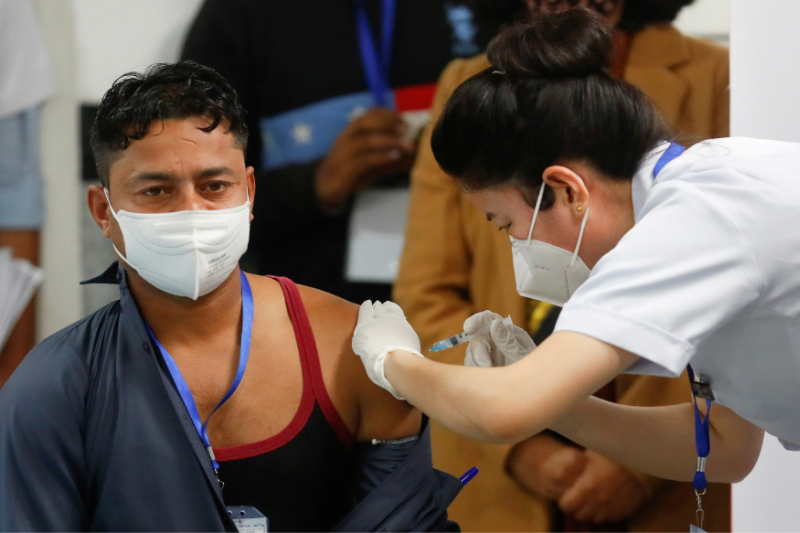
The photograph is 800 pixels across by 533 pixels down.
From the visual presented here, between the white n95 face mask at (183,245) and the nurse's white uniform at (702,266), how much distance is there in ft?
2.03

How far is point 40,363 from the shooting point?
1.35m

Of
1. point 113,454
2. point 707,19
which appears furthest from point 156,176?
point 707,19

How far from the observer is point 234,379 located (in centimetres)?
147

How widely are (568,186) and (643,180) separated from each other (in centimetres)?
13

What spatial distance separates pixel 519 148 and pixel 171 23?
39.7 inches

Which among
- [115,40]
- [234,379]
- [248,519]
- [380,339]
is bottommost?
[248,519]

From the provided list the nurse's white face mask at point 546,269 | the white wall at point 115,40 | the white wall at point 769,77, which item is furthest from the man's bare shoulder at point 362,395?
the white wall at point 769,77

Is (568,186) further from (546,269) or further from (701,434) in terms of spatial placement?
(701,434)

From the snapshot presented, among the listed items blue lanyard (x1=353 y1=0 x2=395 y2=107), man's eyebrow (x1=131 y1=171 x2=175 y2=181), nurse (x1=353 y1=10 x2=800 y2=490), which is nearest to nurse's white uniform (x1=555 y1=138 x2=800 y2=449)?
nurse (x1=353 y1=10 x2=800 y2=490)

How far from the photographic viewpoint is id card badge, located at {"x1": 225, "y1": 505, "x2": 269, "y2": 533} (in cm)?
139

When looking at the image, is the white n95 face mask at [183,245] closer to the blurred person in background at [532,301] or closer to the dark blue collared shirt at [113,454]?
the dark blue collared shirt at [113,454]

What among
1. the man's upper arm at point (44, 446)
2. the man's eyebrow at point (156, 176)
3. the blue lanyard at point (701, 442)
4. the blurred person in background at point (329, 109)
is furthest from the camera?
the blurred person in background at point (329, 109)

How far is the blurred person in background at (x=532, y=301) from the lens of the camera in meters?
1.93

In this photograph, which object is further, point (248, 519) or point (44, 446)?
point (248, 519)
